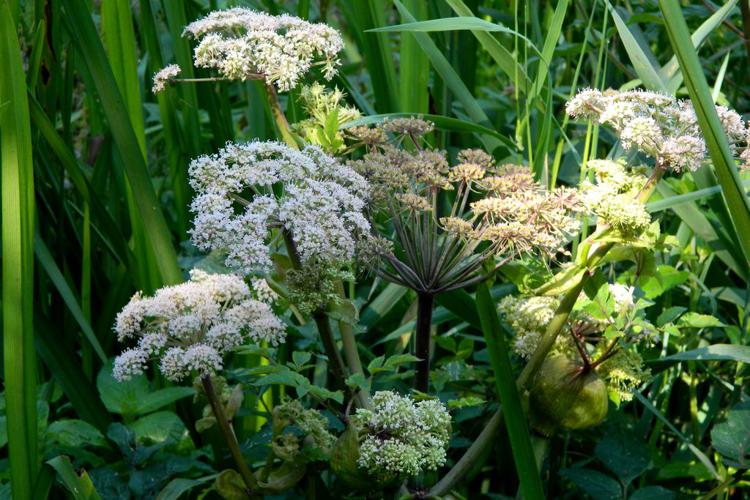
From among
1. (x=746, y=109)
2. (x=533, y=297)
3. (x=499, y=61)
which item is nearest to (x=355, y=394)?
(x=533, y=297)

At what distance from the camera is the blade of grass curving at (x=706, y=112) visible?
3.64ft

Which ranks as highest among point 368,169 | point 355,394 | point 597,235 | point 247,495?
point 368,169

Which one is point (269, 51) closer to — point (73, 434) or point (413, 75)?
point (413, 75)

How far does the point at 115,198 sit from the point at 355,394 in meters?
1.37

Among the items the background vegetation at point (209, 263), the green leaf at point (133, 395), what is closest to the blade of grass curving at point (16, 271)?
the background vegetation at point (209, 263)

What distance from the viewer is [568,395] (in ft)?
5.30

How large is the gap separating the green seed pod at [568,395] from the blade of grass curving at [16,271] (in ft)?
2.96

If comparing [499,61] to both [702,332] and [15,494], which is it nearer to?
[702,332]

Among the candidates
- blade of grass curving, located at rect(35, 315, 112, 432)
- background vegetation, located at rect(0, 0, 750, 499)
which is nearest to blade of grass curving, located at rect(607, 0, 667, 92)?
background vegetation, located at rect(0, 0, 750, 499)

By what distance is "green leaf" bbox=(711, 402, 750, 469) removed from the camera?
5.44ft

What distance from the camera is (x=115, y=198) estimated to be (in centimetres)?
260

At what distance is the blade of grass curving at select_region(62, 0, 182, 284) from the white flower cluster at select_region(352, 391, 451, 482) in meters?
0.66

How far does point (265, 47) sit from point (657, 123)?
69 centimetres

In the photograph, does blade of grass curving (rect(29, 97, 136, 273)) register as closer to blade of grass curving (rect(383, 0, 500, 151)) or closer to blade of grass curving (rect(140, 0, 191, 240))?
blade of grass curving (rect(140, 0, 191, 240))
